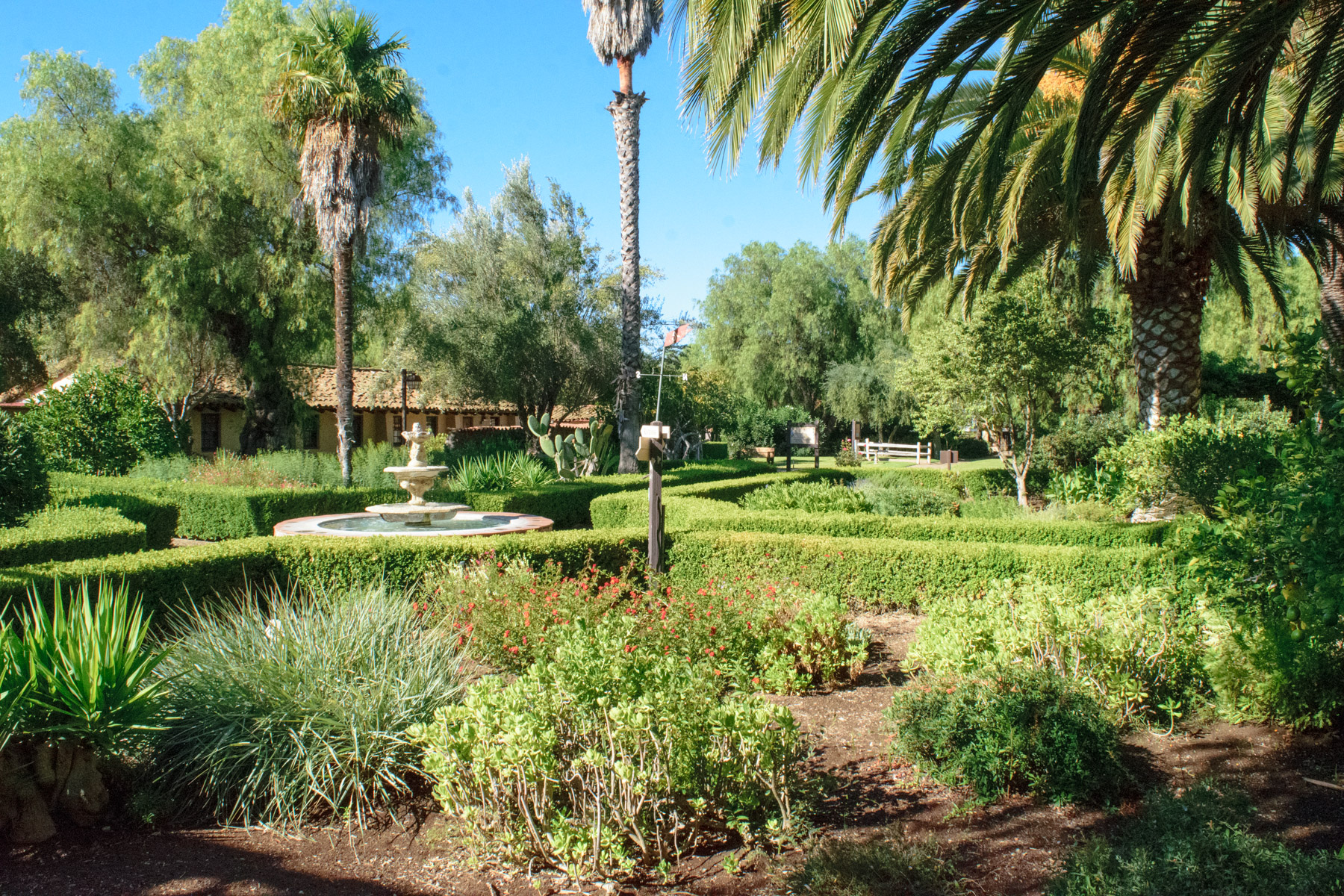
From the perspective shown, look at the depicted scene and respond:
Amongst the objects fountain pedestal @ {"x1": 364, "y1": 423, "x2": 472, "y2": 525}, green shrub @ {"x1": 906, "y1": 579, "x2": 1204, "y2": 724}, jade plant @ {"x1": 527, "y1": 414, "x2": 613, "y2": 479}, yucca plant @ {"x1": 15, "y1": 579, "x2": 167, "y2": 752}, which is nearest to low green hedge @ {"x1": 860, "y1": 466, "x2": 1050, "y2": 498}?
jade plant @ {"x1": 527, "y1": 414, "x2": 613, "y2": 479}

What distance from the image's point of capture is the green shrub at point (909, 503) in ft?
42.7

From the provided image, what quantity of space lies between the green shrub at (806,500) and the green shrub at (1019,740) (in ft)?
23.6

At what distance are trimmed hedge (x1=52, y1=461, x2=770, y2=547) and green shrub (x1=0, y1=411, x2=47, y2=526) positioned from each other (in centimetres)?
289

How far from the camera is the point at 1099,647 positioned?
510cm

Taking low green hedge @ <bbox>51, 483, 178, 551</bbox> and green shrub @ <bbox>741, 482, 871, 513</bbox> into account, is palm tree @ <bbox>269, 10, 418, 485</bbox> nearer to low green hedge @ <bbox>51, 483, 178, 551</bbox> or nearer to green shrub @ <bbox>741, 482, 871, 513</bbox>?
low green hedge @ <bbox>51, 483, 178, 551</bbox>

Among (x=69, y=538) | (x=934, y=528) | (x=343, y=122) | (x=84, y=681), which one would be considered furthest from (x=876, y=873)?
(x=343, y=122)

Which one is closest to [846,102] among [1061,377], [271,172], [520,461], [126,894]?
[126,894]

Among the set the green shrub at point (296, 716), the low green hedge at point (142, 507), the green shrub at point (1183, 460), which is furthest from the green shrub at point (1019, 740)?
the low green hedge at point (142, 507)

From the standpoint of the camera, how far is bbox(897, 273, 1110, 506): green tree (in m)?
15.3

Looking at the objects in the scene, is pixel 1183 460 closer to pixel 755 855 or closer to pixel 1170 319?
pixel 1170 319

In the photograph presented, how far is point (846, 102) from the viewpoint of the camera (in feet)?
20.2

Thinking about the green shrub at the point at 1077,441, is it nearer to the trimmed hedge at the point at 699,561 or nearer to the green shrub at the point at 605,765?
the trimmed hedge at the point at 699,561

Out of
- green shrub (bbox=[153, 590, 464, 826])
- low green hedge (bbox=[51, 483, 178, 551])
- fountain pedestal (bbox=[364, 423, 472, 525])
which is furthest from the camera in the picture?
low green hedge (bbox=[51, 483, 178, 551])

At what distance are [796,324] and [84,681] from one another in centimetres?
3951
